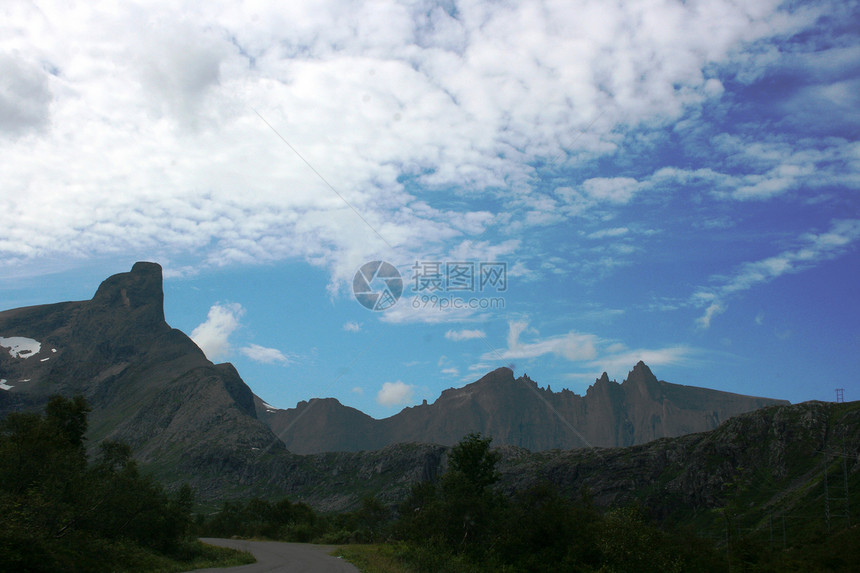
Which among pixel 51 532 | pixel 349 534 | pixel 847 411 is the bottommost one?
pixel 349 534

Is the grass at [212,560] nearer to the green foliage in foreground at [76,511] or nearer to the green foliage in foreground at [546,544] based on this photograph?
the green foliage in foreground at [76,511]

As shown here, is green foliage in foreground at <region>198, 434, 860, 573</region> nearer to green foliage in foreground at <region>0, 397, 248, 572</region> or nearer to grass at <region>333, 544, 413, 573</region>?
grass at <region>333, 544, 413, 573</region>

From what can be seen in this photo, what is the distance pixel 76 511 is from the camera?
33.5 m

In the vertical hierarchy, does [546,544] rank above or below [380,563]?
above

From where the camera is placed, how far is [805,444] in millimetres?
179250

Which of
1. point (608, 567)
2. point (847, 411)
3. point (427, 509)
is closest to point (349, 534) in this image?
point (427, 509)

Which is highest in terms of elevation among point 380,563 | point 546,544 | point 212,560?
point 546,544

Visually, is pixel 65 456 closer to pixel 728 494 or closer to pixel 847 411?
pixel 728 494

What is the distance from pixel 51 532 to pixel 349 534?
199 feet

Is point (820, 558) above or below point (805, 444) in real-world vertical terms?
below

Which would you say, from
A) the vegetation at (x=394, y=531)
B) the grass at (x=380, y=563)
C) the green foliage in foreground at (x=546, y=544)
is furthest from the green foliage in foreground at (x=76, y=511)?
the green foliage in foreground at (x=546, y=544)

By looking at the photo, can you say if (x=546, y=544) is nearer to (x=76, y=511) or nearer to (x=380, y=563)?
(x=380, y=563)

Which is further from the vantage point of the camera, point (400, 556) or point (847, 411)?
point (847, 411)

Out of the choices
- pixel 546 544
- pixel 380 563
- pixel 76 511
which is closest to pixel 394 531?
pixel 546 544
